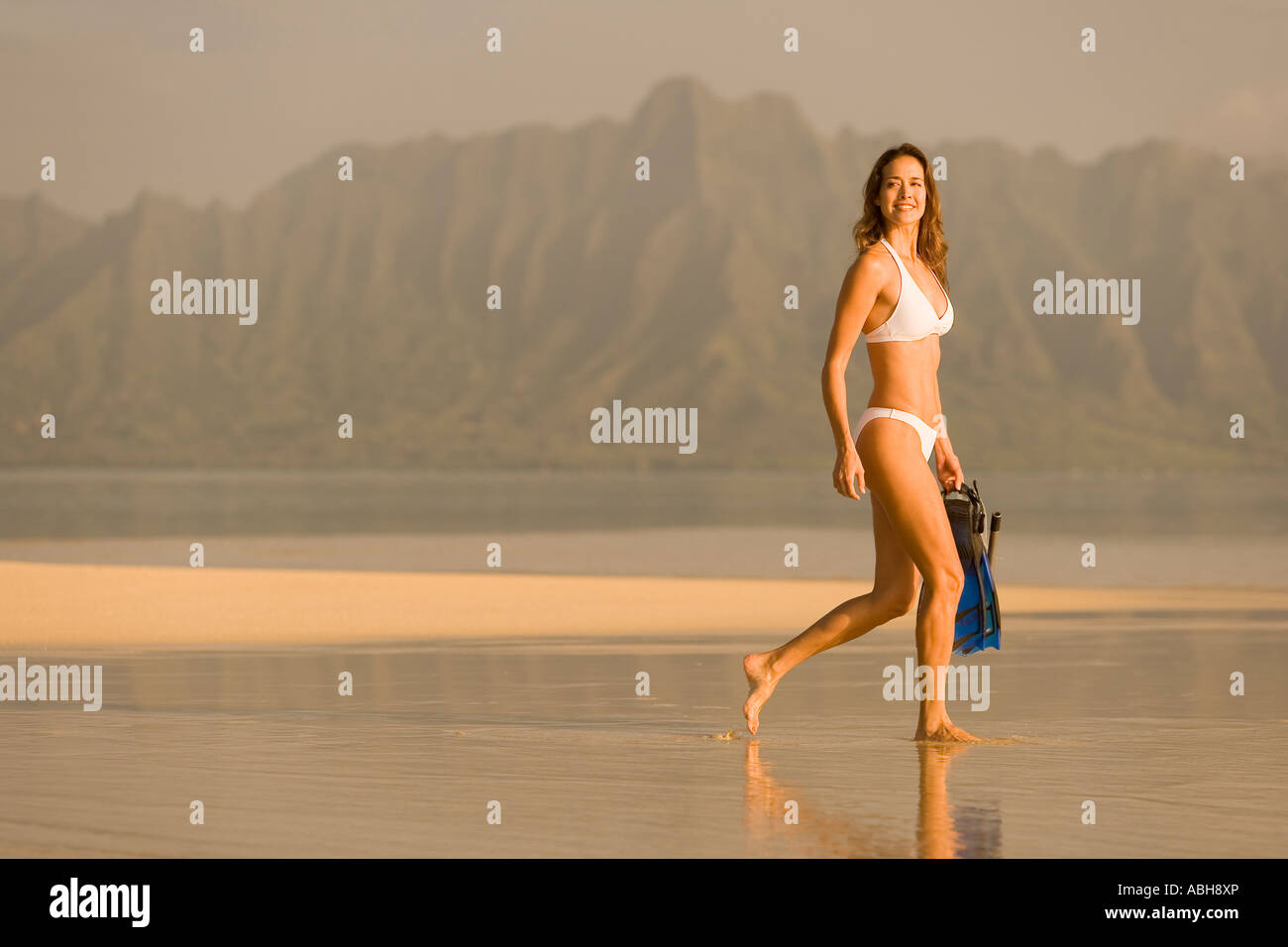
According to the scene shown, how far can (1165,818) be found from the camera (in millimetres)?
6414

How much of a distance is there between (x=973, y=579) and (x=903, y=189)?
5.61 ft

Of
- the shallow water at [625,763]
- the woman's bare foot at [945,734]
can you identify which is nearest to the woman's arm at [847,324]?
the woman's bare foot at [945,734]

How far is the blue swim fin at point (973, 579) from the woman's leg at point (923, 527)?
204mm

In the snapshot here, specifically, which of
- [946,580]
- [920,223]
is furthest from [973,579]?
[920,223]

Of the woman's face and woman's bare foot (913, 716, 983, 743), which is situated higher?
the woman's face

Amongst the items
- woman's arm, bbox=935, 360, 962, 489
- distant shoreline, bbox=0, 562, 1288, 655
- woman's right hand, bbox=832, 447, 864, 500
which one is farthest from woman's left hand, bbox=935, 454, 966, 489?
distant shoreline, bbox=0, 562, 1288, 655

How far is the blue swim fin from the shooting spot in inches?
329

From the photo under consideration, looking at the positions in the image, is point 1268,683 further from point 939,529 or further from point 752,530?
point 752,530

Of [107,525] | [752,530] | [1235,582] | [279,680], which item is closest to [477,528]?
[752,530]

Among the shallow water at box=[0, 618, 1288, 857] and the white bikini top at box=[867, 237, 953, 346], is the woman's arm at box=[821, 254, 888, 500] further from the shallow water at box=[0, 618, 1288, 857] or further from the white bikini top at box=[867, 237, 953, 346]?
the shallow water at box=[0, 618, 1288, 857]

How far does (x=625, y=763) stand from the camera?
25.3 feet

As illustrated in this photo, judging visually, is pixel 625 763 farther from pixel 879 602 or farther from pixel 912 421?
pixel 912 421

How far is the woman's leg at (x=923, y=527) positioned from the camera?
26.2 ft
